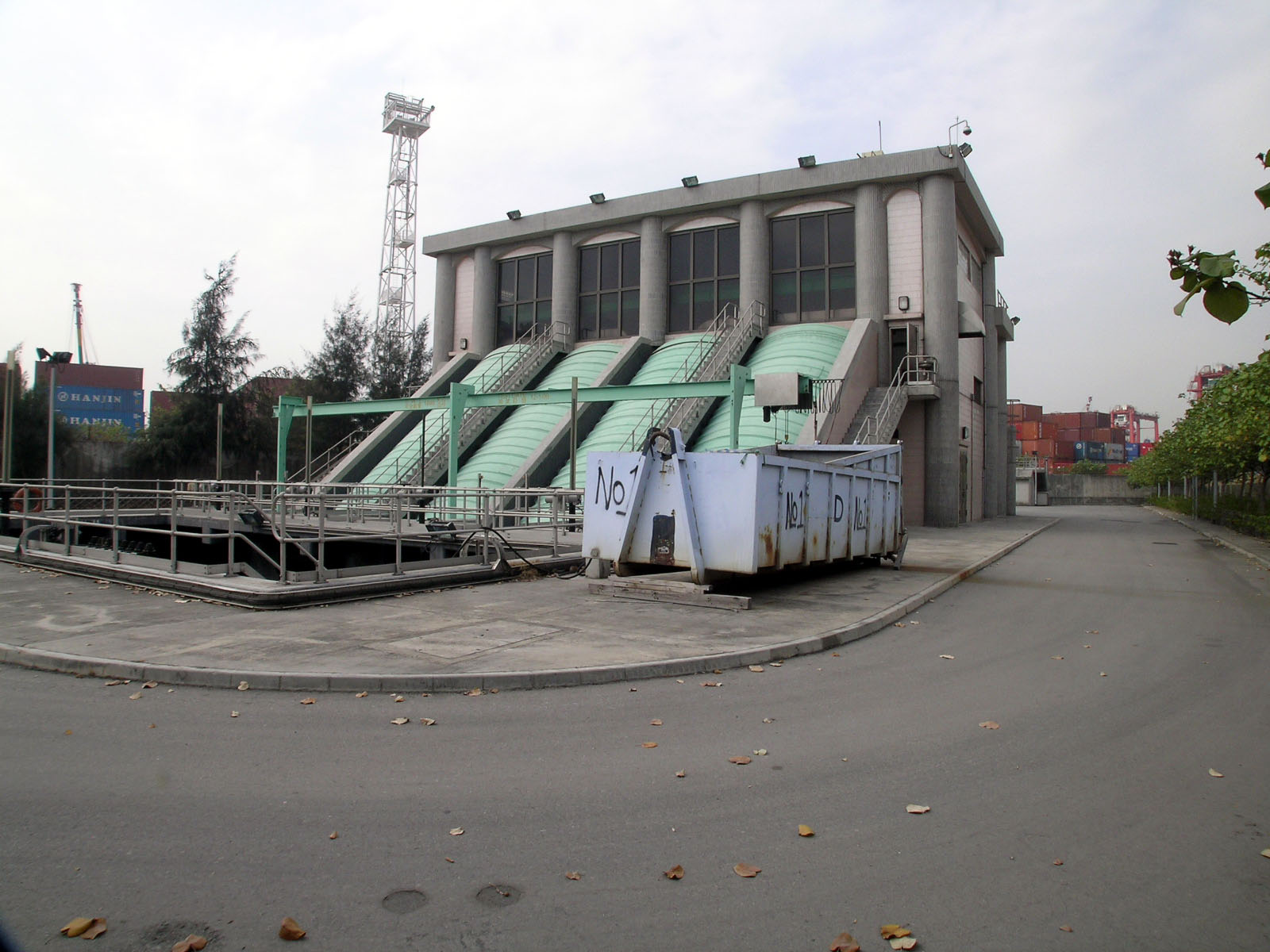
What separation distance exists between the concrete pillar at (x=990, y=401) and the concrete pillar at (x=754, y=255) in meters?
12.6

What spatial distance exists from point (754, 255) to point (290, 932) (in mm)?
35228

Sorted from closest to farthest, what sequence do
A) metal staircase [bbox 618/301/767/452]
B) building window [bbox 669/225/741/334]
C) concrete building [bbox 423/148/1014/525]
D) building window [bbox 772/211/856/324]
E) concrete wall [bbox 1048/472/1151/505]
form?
metal staircase [bbox 618/301/767/452] < concrete building [bbox 423/148/1014/525] < building window [bbox 772/211/856/324] < building window [bbox 669/225/741/334] < concrete wall [bbox 1048/472/1151/505]

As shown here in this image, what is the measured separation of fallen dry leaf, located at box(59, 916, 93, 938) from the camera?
3.10 meters

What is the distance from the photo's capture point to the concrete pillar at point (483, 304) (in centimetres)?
4384

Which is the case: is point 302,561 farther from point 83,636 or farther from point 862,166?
point 862,166

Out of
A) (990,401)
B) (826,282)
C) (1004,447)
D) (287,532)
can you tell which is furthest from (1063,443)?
(287,532)

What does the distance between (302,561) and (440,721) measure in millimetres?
15275

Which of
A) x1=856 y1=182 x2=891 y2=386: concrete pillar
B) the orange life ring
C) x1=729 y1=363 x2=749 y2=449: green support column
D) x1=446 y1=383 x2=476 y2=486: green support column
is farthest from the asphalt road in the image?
x1=856 y1=182 x2=891 y2=386: concrete pillar

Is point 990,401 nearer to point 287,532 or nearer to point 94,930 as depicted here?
point 287,532

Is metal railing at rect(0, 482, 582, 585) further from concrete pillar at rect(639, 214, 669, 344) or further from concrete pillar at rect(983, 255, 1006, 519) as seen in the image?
concrete pillar at rect(983, 255, 1006, 519)

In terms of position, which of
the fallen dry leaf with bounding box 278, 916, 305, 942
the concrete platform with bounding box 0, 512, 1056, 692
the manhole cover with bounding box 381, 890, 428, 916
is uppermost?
the concrete platform with bounding box 0, 512, 1056, 692

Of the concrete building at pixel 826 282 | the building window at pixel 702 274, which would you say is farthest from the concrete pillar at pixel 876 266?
the building window at pixel 702 274

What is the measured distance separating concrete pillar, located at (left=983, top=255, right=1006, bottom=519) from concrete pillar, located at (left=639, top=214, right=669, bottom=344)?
52.9 feet

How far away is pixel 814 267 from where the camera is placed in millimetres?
35375
